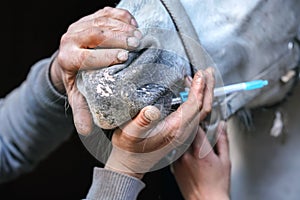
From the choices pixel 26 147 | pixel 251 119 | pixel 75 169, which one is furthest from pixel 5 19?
pixel 251 119

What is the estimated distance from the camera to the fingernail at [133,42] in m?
0.54

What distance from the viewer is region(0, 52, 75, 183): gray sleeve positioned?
85 centimetres

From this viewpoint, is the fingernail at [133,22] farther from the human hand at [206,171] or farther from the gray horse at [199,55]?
the human hand at [206,171]

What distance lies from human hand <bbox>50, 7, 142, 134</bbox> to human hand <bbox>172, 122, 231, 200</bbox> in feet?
0.60

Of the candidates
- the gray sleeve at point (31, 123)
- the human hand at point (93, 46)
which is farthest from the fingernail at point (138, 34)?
the gray sleeve at point (31, 123)

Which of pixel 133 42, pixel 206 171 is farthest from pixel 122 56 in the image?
pixel 206 171

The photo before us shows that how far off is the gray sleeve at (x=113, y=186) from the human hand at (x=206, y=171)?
0.09 metres

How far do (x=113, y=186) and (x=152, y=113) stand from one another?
144 mm

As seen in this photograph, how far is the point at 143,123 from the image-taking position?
522 mm

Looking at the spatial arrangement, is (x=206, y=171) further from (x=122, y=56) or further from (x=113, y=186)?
(x=122, y=56)

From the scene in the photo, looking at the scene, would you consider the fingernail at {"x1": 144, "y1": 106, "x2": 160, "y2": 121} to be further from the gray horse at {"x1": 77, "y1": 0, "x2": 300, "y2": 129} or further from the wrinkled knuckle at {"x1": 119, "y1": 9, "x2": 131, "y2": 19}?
the wrinkled knuckle at {"x1": 119, "y1": 9, "x2": 131, "y2": 19}

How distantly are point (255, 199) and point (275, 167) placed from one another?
0.20 ft

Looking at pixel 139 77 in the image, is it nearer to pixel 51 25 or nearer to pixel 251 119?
pixel 251 119

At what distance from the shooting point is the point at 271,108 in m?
0.83
